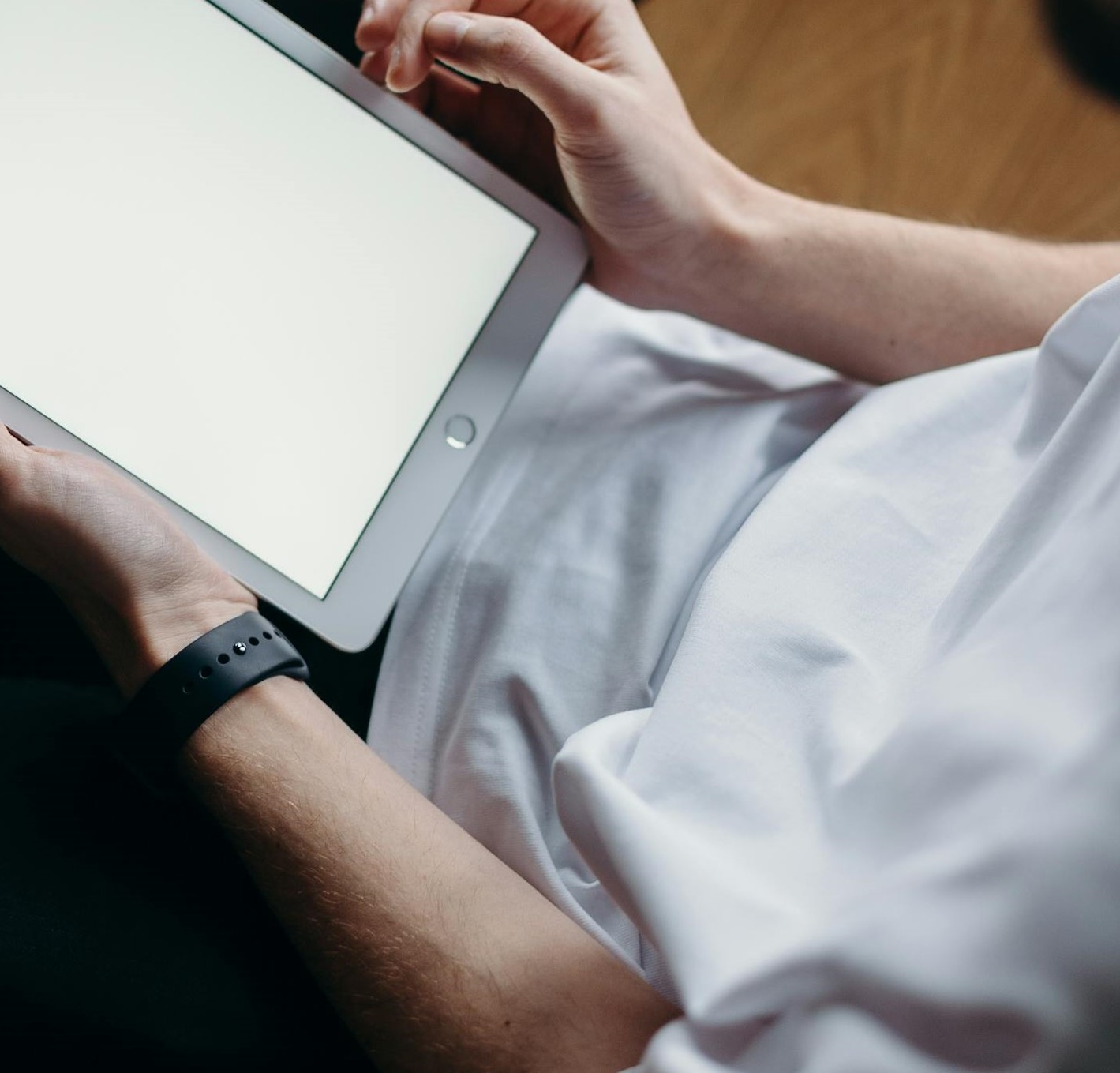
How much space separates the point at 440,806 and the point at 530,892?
0.08m

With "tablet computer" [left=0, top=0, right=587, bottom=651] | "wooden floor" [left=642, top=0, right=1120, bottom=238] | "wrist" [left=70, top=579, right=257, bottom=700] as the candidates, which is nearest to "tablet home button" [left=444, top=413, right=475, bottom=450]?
"tablet computer" [left=0, top=0, right=587, bottom=651]

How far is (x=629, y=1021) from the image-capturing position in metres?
0.41

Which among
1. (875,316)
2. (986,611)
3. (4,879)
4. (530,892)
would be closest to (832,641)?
(986,611)

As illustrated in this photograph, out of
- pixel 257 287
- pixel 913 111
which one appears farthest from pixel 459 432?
pixel 913 111

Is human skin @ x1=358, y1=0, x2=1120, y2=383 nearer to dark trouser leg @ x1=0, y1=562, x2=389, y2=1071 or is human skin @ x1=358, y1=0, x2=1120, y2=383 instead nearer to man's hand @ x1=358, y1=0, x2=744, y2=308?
man's hand @ x1=358, y1=0, x2=744, y2=308

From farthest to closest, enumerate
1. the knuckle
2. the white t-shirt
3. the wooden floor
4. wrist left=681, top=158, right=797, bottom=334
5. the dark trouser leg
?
the wooden floor < wrist left=681, top=158, right=797, bottom=334 < the knuckle < the dark trouser leg < the white t-shirt

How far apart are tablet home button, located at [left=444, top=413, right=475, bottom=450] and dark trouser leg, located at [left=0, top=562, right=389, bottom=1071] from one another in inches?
9.5

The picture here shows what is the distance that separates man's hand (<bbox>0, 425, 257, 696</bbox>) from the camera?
45cm

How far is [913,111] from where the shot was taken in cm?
94

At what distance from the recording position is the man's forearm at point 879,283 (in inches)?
25.0

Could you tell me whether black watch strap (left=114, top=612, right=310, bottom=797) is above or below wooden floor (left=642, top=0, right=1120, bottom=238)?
below

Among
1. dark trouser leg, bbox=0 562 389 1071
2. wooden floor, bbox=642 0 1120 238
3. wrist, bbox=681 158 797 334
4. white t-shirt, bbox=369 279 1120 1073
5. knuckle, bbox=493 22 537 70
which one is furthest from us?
wooden floor, bbox=642 0 1120 238

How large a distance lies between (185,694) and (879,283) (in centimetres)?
49

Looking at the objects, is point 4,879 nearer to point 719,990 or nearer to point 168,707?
point 168,707
